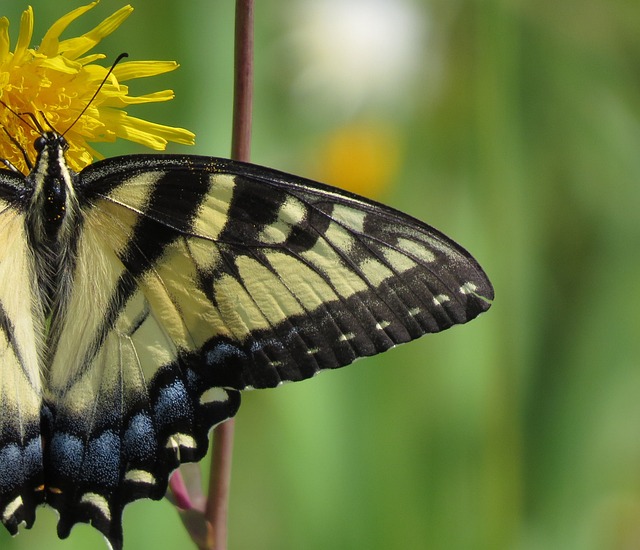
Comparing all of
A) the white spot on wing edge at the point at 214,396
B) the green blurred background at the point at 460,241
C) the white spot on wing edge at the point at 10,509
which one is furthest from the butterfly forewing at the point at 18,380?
the green blurred background at the point at 460,241

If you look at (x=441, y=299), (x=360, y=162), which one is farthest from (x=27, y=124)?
(x=360, y=162)

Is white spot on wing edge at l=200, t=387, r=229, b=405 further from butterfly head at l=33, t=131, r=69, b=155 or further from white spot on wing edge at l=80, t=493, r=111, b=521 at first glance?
butterfly head at l=33, t=131, r=69, b=155

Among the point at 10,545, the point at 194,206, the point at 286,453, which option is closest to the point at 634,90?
the point at 286,453

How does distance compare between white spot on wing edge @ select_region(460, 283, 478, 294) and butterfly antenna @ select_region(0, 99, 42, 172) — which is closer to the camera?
white spot on wing edge @ select_region(460, 283, 478, 294)

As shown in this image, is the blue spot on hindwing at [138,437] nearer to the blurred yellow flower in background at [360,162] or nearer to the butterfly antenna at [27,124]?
the butterfly antenna at [27,124]

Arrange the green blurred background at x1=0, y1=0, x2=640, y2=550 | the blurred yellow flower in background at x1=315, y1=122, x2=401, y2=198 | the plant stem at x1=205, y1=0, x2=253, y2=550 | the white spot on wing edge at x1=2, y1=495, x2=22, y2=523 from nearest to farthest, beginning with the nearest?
1. the plant stem at x1=205, y1=0, x2=253, y2=550
2. the white spot on wing edge at x1=2, y1=495, x2=22, y2=523
3. the green blurred background at x1=0, y1=0, x2=640, y2=550
4. the blurred yellow flower in background at x1=315, y1=122, x2=401, y2=198

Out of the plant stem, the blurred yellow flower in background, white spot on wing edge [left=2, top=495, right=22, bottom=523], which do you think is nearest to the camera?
the plant stem

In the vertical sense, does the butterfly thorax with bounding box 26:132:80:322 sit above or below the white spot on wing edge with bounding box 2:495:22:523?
above

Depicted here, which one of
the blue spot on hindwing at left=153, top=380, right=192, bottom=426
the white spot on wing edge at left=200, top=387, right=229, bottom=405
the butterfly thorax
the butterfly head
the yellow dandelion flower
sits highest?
the yellow dandelion flower

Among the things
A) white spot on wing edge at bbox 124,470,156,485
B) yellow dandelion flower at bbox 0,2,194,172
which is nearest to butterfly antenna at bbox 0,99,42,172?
yellow dandelion flower at bbox 0,2,194,172
